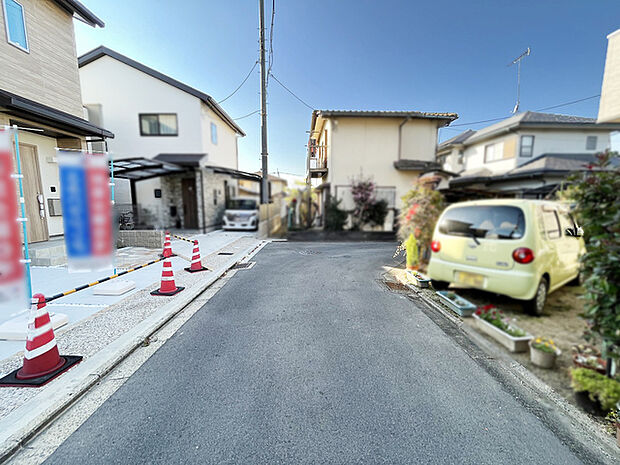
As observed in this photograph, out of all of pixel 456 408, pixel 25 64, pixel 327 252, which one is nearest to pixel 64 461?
pixel 456 408

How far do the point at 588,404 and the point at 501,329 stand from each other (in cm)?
50

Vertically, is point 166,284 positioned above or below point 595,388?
below

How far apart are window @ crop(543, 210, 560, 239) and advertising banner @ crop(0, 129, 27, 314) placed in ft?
12.4

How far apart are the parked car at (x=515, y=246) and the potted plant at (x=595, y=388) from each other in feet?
0.90

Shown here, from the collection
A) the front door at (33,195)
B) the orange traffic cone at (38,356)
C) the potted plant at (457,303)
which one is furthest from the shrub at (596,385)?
the front door at (33,195)

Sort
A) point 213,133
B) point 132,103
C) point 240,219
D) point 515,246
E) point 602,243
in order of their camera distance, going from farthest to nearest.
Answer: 1. point 213,133
2. point 240,219
3. point 132,103
4. point 515,246
5. point 602,243

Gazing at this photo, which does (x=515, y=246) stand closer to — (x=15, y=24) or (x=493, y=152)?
(x=493, y=152)

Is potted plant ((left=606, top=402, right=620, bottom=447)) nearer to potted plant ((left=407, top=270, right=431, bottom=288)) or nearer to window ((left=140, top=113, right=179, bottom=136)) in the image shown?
potted plant ((left=407, top=270, right=431, bottom=288))

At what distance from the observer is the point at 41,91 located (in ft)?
21.7

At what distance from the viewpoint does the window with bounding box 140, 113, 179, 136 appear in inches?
468

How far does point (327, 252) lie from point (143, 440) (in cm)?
634

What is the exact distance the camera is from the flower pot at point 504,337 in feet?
3.51

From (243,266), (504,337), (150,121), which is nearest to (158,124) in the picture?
(150,121)

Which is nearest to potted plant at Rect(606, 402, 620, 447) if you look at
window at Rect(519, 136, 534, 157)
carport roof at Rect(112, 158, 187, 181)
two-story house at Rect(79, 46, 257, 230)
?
A: window at Rect(519, 136, 534, 157)
